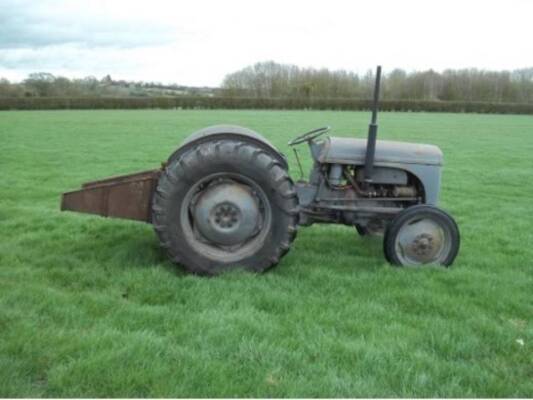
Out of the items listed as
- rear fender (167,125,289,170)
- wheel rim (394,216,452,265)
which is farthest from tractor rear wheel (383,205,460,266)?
rear fender (167,125,289,170)

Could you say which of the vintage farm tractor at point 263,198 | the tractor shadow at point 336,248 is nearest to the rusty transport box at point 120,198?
the vintage farm tractor at point 263,198

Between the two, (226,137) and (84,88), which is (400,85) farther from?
(226,137)

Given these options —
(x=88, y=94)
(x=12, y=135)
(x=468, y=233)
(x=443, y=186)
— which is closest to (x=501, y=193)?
(x=443, y=186)

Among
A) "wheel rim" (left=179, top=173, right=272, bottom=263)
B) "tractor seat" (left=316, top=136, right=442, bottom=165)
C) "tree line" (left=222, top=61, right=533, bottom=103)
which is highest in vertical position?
"tree line" (left=222, top=61, right=533, bottom=103)

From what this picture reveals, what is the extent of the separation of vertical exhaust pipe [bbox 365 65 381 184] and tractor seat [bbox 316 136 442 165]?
0.12m

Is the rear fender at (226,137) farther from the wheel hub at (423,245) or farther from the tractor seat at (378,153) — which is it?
the wheel hub at (423,245)

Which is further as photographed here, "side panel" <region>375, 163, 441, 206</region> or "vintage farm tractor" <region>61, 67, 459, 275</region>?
"side panel" <region>375, 163, 441, 206</region>

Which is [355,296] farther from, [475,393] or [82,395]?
[82,395]

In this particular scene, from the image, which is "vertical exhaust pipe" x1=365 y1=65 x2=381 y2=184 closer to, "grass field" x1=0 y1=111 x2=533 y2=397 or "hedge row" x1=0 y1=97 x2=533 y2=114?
"grass field" x1=0 y1=111 x2=533 y2=397

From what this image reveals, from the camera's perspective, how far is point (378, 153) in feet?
18.9

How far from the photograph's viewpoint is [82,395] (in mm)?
3154

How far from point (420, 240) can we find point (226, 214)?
1888 mm

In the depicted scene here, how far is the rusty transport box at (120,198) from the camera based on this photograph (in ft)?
17.4

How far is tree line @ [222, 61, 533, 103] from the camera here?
71.8 m
